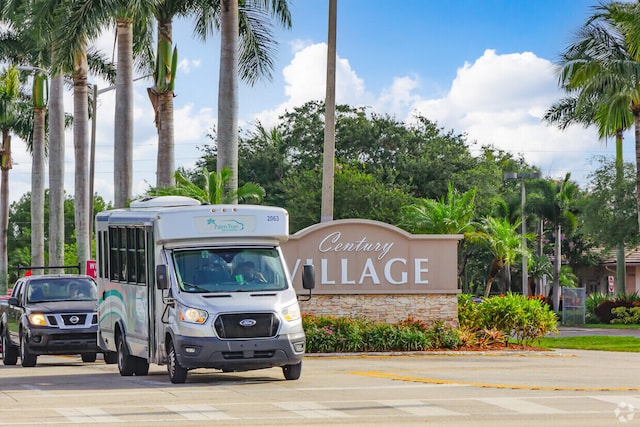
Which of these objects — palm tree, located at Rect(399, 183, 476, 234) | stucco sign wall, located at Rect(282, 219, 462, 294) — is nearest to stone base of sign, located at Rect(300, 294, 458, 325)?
stucco sign wall, located at Rect(282, 219, 462, 294)

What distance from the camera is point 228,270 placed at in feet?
60.6

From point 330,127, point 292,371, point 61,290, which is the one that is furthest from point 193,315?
point 330,127

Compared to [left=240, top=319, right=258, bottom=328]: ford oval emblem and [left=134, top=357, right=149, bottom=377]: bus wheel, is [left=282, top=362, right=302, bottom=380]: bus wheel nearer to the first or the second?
Result: [left=240, top=319, right=258, bottom=328]: ford oval emblem

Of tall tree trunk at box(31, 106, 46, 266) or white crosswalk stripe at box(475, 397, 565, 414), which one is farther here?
tall tree trunk at box(31, 106, 46, 266)

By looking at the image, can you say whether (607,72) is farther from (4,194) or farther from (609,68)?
(4,194)

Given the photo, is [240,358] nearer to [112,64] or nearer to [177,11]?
[177,11]

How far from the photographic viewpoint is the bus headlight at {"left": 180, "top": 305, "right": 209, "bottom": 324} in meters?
17.7

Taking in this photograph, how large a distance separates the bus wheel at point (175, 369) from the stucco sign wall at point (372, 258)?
8.52m

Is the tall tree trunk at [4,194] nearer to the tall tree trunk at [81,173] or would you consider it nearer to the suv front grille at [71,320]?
the tall tree trunk at [81,173]

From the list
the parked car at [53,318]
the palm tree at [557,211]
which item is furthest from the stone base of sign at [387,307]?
the palm tree at [557,211]

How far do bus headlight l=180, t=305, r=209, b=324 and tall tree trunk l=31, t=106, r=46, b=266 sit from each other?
3814cm

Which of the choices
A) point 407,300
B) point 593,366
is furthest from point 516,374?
point 407,300

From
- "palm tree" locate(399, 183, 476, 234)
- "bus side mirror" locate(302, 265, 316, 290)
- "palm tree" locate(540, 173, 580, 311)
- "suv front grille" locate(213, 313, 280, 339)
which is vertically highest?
"palm tree" locate(540, 173, 580, 311)

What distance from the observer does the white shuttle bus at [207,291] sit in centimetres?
1759
